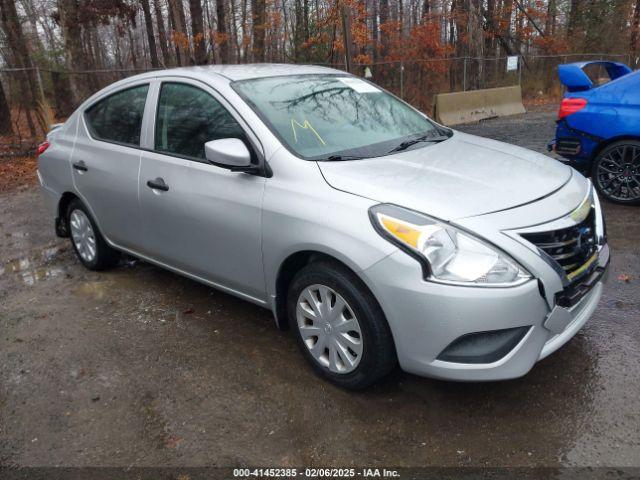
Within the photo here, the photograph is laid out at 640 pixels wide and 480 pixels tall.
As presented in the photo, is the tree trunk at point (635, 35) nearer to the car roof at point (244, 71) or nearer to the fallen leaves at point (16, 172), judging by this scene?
the fallen leaves at point (16, 172)

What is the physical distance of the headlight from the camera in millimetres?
2498

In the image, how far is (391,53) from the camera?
22000mm

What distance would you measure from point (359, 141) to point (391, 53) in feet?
65.2

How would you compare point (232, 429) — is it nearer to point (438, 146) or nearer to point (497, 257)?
point (497, 257)

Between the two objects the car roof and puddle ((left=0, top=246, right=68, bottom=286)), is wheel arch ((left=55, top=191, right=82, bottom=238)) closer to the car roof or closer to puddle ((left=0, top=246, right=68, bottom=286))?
puddle ((left=0, top=246, right=68, bottom=286))

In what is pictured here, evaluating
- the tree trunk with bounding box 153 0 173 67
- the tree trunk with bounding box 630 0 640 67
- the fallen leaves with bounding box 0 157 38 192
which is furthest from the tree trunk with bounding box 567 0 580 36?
the fallen leaves with bounding box 0 157 38 192

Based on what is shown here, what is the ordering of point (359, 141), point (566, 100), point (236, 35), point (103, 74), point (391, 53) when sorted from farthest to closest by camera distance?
point (236, 35) < point (391, 53) < point (103, 74) < point (566, 100) < point (359, 141)

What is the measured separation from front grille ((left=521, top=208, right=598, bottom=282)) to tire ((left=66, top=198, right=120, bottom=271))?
364 centimetres

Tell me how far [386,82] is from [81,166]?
1492 cm

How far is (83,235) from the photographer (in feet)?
16.4

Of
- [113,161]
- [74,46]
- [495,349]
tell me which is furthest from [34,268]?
[74,46]

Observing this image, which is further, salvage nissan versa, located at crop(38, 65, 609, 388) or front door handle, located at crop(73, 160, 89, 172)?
front door handle, located at crop(73, 160, 89, 172)

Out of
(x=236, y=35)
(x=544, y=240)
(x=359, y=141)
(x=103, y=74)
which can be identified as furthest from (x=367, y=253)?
(x=236, y=35)

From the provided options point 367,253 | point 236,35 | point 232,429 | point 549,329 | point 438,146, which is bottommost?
point 232,429
